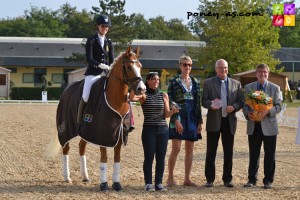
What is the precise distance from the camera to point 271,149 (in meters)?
8.86

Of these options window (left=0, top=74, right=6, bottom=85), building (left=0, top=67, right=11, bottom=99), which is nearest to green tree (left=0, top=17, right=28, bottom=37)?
building (left=0, top=67, right=11, bottom=99)

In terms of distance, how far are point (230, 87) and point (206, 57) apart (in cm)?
3480

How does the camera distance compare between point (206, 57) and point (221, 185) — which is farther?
point (206, 57)

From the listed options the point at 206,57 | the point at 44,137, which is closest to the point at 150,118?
the point at 44,137

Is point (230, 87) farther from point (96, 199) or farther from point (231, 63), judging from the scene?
point (231, 63)

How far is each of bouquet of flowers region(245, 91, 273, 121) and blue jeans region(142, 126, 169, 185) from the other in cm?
134

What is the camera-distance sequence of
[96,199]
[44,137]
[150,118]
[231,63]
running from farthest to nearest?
1. [231,63]
2. [44,137]
3. [150,118]
4. [96,199]

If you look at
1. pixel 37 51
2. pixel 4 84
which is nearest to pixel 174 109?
pixel 4 84

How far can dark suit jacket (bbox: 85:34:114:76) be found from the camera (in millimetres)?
8828

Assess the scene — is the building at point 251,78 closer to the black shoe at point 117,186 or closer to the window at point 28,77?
the window at point 28,77

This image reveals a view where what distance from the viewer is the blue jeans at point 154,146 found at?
8398 millimetres

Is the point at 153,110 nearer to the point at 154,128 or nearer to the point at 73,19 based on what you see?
the point at 154,128

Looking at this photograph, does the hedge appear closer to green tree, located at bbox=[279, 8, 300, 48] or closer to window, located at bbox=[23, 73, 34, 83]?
window, located at bbox=[23, 73, 34, 83]

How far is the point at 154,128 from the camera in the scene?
8422 millimetres
